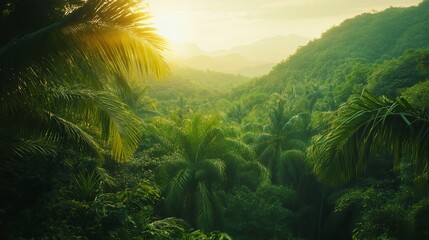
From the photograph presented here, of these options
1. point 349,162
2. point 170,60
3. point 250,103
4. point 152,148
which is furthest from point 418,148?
point 250,103

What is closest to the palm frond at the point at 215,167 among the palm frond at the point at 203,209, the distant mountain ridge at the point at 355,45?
the palm frond at the point at 203,209

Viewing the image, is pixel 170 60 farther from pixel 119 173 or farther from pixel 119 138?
pixel 119 173

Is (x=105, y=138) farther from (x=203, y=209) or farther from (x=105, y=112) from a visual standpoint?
(x=203, y=209)

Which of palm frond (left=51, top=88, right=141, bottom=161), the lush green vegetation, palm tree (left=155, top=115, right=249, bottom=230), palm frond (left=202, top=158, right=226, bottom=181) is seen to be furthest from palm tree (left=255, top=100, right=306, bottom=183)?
palm frond (left=51, top=88, right=141, bottom=161)

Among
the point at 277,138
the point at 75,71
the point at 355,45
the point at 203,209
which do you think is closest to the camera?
the point at 75,71

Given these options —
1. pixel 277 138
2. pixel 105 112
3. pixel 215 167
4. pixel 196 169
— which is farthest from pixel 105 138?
pixel 277 138
